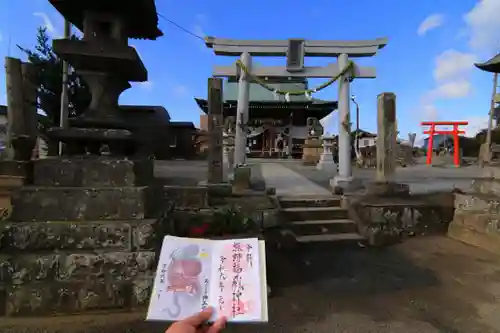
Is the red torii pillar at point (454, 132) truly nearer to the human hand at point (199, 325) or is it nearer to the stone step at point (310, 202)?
the stone step at point (310, 202)

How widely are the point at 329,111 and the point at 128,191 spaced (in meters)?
24.3

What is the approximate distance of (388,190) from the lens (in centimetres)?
725

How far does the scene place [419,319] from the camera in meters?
3.41

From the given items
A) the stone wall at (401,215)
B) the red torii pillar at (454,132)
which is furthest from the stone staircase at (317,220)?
the red torii pillar at (454,132)

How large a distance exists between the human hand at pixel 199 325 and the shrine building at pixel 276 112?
2443 centimetres

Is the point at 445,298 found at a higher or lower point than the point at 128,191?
lower

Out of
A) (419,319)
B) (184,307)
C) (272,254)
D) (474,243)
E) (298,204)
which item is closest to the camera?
(184,307)

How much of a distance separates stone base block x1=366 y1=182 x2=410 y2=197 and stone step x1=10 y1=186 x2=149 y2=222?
17.7ft

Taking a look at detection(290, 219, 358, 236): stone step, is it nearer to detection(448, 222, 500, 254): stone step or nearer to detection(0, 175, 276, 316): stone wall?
detection(448, 222, 500, 254): stone step

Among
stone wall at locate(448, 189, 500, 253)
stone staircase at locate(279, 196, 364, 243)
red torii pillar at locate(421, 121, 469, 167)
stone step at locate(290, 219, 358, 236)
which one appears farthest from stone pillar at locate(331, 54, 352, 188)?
red torii pillar at locate(421, 121, 469, 167)

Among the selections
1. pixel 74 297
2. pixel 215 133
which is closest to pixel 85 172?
pixel 74 297

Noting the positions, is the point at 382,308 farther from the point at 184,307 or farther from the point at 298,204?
the point at 298,204

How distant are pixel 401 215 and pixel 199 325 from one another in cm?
627

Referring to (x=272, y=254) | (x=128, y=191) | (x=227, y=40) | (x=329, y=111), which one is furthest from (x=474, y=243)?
(x=329, y=111)
